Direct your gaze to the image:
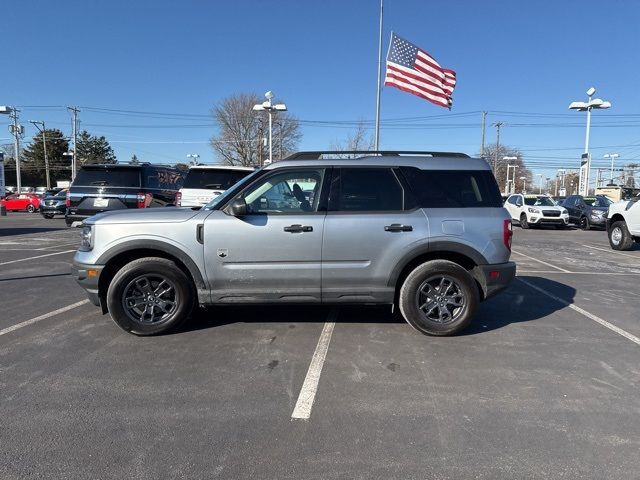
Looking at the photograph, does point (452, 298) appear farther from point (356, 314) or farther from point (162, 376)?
point (162, 376)

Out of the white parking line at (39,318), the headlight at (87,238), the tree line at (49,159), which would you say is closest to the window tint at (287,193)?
the headlight at (87,238)

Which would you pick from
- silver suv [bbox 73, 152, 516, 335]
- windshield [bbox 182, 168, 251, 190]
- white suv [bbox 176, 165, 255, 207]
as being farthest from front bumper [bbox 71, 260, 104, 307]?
windshield [bbox 182, 168, 251, 190]

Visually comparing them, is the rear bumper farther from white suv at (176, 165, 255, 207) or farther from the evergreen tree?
the evergreen tree

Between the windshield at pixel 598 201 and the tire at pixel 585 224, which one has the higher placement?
the windshield at pixel 598 201

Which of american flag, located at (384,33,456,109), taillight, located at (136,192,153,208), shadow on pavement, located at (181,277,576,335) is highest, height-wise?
american flag, located at (384,33,456,109)

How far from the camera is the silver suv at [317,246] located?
4641 mm

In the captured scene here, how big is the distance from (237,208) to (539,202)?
2093cm

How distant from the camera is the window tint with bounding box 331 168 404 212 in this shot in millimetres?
4793

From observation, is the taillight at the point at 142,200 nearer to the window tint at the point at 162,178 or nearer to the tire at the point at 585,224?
the window tint at the point at 162,178

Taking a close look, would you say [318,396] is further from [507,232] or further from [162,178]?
[162,178]

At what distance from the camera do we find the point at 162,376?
12.6ft

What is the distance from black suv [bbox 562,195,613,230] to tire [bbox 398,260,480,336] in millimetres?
18485

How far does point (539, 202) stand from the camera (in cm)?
2188

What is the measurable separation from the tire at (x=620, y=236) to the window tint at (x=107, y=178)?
12803 millimetres
